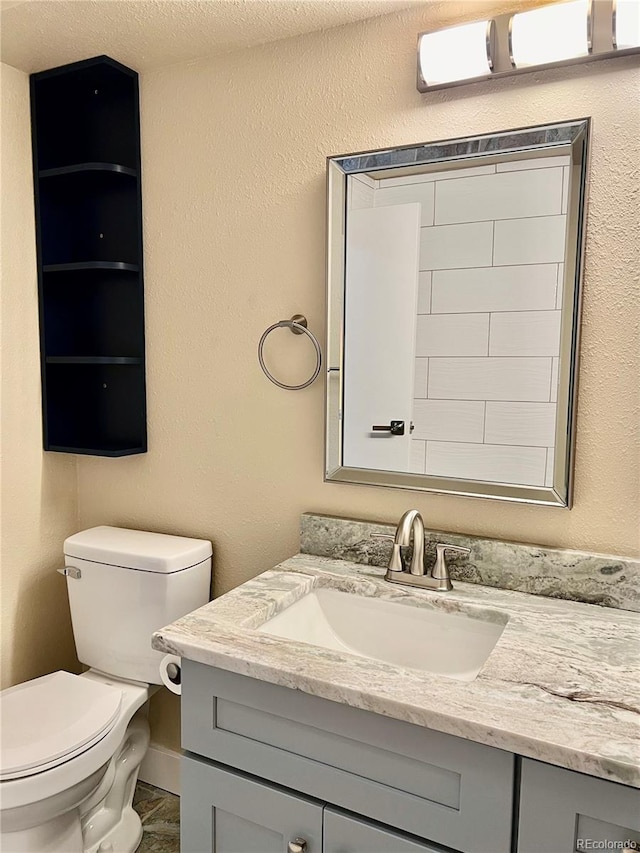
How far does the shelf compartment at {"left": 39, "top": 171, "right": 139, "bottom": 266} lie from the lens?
6.25ft

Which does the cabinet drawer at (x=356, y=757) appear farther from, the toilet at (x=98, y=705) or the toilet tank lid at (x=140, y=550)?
the toilet tank lid at (x=140, y=550)

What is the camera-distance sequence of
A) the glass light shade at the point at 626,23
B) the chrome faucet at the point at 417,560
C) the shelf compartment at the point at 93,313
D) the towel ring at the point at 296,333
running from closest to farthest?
the glass light shade at the point at 626,23 < the chrome faucet at the point at 417,560 < the towel ring at the point at 296,333 < the shelf compartment at the point at 93,313

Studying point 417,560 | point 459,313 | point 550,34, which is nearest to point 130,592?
point 417,560

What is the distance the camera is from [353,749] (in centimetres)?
106

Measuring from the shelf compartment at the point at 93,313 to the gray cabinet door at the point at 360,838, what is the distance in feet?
4.45

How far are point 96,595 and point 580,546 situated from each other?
1.31 meters

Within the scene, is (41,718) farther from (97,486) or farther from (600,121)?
(600,121)

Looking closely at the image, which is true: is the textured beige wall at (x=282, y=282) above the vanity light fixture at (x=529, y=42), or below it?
below

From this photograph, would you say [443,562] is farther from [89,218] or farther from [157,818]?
[89,218]

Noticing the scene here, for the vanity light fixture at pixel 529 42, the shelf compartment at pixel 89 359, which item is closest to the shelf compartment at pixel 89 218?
the shelf compartment at pixel 89 359

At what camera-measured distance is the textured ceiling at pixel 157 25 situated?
1485 mm

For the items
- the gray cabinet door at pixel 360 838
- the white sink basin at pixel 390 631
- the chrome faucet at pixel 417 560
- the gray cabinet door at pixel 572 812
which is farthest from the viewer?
the chrome faucet at pixel 417 560

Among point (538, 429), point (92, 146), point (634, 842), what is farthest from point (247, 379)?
point (634, 842)

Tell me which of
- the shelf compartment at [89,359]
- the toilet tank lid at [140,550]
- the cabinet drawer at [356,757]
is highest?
the shelf compartment at [89,359]
